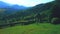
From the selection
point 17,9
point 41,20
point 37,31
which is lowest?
point 37,31

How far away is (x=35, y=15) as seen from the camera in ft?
8.66

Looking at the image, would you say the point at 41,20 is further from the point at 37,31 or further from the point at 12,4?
the point at 12,4

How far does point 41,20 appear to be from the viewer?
2621mm

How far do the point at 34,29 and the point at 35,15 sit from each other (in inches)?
9.4

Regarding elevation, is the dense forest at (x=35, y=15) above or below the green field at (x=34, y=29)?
above

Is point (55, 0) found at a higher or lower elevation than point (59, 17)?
higher

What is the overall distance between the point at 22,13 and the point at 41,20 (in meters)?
0.34

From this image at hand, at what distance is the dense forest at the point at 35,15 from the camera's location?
8.53 feet

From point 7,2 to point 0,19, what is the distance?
1.00ft

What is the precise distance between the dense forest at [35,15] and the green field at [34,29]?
0.07m

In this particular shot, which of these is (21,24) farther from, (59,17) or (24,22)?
(59,17)

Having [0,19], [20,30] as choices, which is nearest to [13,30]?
[20,30]

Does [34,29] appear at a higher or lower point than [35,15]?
lower

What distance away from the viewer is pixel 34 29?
101 inches
